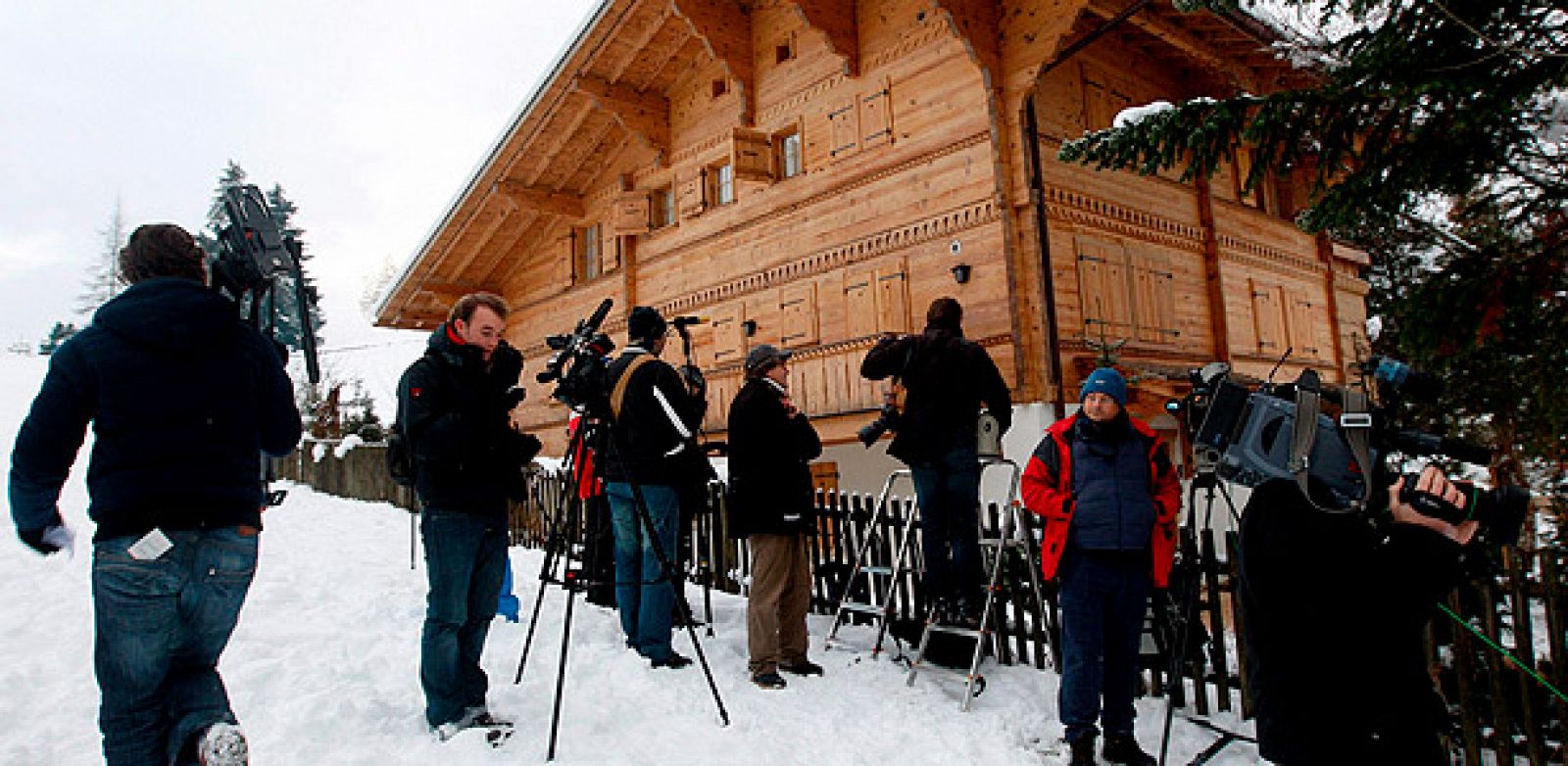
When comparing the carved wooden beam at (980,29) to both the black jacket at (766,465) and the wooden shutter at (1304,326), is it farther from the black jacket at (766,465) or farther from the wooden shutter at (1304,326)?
the wooden shutter at (1304,326)

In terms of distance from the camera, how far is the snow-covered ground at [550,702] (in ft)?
12.5

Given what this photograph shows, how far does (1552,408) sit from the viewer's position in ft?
17.2

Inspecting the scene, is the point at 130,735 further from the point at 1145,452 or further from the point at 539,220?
the point at 539,220

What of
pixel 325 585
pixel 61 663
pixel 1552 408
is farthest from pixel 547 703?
pixel 1552 408

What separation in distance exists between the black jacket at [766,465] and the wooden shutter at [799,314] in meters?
7.58

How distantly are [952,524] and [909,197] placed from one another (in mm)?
7394

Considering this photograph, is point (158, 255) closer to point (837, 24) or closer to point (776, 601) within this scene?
point (776, 601)

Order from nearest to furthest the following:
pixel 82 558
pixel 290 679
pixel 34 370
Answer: pixel 290 679, pixel 82 558, pixel 34 370

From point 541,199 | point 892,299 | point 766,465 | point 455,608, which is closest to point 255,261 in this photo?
point 455,608

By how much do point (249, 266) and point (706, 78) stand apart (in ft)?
42.4

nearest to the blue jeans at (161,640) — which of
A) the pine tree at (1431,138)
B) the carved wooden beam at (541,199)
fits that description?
the pine tree at (1431,138)

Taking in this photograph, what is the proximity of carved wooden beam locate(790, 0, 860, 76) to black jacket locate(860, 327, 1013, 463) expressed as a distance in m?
7.84

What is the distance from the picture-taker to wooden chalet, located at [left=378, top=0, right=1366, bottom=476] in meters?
10.6

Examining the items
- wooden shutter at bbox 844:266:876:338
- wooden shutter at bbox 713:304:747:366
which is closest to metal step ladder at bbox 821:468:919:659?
wooden shutter at bbox 844:266:876:338
